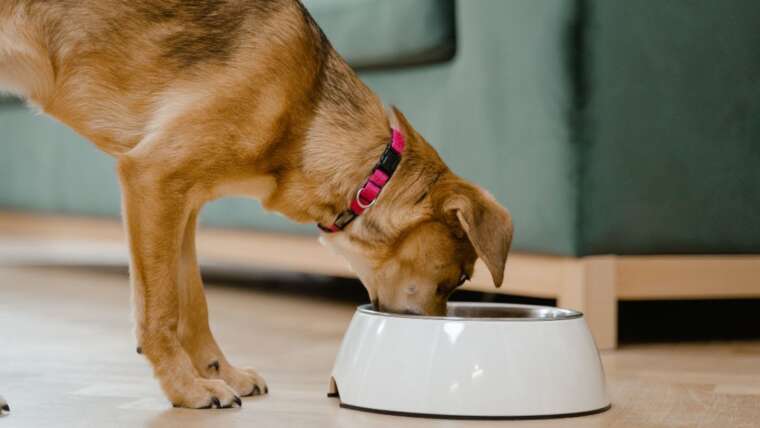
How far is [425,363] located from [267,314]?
1670mm

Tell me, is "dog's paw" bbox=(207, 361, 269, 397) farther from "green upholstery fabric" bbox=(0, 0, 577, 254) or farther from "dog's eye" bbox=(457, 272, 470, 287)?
"green upholstery fabric" bbox=(0, 0, 577, 254)

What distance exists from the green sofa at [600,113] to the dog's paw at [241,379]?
0.89m

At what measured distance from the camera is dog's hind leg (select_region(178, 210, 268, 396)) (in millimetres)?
2240

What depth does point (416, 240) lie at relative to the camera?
7.57 ft

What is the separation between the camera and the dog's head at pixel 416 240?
2.28 m

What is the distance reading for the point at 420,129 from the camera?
315cm

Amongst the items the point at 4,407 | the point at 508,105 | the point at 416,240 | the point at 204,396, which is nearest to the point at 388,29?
the point at 508,105

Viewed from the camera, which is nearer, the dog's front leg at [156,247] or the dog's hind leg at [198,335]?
the dog's front leg at [156,247]

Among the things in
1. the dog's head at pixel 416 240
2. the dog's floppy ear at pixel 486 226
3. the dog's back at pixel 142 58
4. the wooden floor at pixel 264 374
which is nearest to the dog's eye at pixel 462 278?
the dog's head at pixel 416 240

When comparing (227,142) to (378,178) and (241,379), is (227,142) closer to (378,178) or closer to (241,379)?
(378,178)

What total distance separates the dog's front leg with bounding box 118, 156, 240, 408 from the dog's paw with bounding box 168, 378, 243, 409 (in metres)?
0.01

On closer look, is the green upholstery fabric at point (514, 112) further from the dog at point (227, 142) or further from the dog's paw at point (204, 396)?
the dog's paw at point (204, 396)

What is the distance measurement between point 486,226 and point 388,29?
3.83 feet

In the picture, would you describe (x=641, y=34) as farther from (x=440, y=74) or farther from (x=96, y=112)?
(x=96, y=112)
